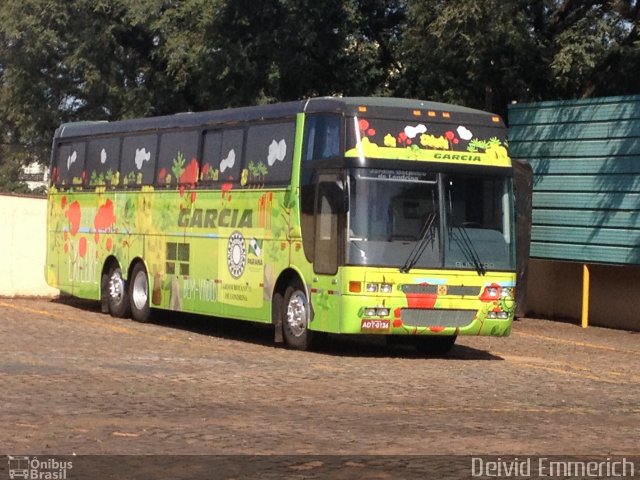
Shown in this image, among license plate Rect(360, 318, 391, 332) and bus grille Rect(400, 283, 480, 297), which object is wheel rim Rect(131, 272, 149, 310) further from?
bus grille Rect(400, 283, 480, 297)

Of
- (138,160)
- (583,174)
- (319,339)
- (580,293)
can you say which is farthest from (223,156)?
(580,293)

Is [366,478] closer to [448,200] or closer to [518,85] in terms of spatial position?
[448,200]

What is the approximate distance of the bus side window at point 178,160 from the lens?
23.0 metres

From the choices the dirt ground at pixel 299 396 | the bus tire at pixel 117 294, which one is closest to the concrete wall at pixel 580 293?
the dirt ground at pixel 299 396

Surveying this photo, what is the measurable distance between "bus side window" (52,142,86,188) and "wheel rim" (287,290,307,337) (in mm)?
7994

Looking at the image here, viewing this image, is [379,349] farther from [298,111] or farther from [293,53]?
[293,53]

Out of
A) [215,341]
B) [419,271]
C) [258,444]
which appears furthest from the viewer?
[215,341]

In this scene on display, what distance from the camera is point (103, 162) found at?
26.0 m

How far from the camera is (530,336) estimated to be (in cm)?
2452

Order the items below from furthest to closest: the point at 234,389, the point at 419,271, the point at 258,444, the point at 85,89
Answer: the point at 85,89 → the point at 419,271 → the point at 234,389 → the point at 258,444

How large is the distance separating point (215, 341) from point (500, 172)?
15.8 ft

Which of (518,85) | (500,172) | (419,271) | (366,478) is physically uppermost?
(518,85)

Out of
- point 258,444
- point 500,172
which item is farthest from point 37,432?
point 500,172

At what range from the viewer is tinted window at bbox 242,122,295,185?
66.0 feet
